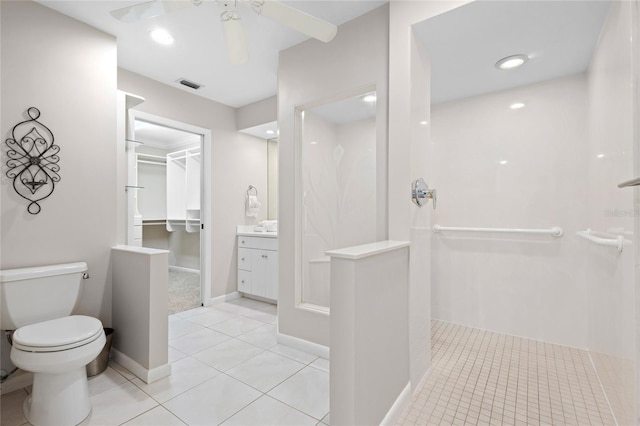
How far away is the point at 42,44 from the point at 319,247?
2353 millimetres

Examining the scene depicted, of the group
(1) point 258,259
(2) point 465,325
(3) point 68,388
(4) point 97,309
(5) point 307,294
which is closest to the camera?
(3) point 68,388

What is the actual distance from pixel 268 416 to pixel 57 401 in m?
1.05

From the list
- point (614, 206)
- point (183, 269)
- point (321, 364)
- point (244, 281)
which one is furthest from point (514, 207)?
point (183, 269)

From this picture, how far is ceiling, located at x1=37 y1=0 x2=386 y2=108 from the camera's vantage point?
1.95 m

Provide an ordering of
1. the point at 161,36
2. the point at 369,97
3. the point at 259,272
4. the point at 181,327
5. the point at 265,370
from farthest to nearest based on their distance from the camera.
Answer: the point at 259,272 < the point at 181,327 < the point at 161,36 < the point at 369,97 < the point at 265,370

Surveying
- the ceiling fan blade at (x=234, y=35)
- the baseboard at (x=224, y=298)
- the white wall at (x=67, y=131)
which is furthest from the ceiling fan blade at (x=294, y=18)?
the baseboard at (x=224, y=298)

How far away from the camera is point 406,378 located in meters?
1.61

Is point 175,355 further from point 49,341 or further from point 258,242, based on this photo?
point 258,242

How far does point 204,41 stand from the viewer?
2.30 metres

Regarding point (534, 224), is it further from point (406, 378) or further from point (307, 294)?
point (307, 294)

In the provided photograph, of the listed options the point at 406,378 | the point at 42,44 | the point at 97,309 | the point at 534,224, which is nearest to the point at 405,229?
the point at 406,378

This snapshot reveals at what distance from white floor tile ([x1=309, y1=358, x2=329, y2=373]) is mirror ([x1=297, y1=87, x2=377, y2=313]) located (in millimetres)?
361

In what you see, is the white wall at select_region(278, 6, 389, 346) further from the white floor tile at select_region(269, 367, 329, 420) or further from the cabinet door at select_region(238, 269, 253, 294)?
the cabinet door at select_region(238, 269, 253, 294)

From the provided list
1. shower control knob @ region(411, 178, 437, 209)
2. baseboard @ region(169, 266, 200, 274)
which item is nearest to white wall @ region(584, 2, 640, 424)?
shower control knob @ region(411, 178, 437, 209)
